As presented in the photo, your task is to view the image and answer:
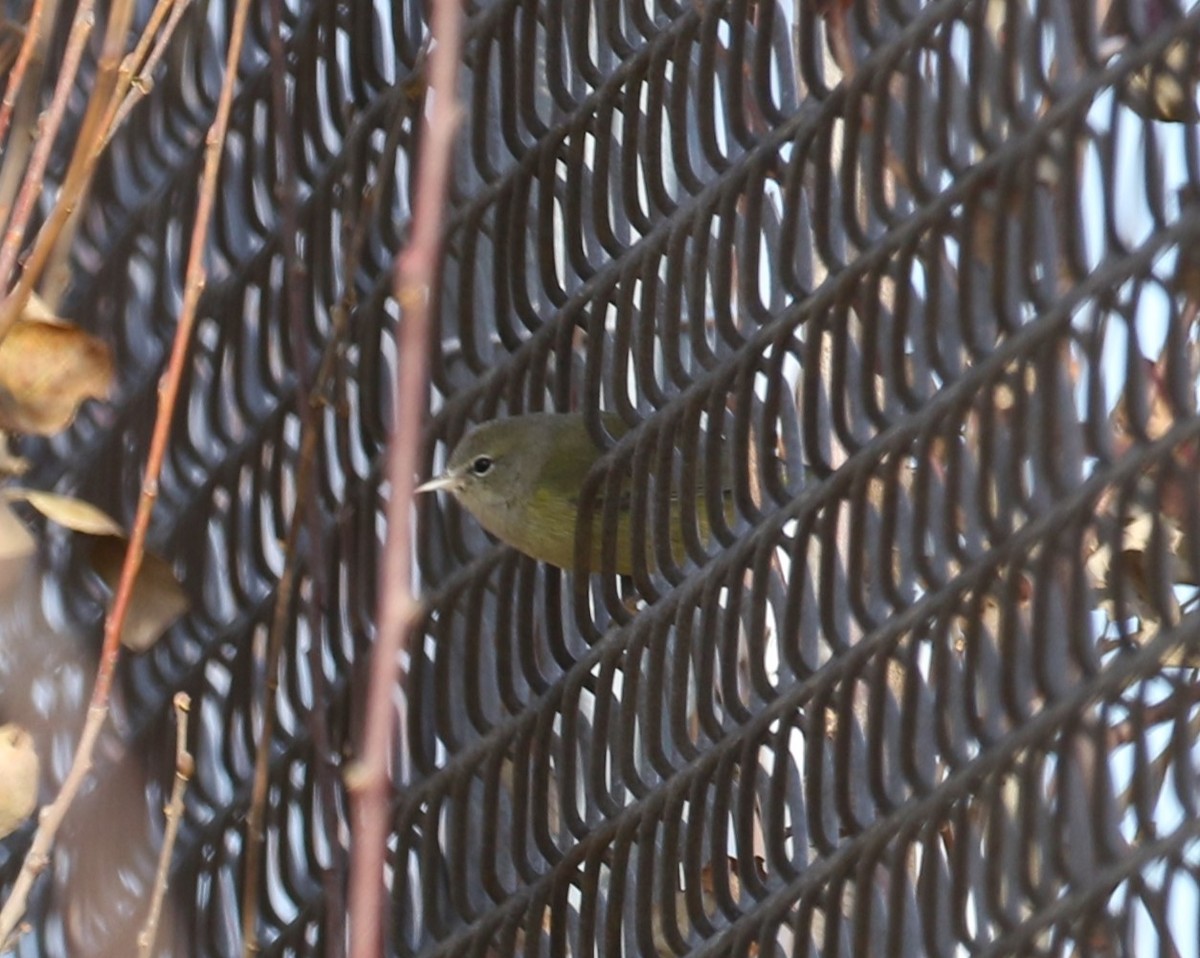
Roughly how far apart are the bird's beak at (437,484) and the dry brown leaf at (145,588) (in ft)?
2.21

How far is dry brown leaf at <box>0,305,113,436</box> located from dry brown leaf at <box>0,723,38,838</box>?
30cm

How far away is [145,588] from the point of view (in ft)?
7.79

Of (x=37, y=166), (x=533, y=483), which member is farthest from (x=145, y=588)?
(x=533, y=483)

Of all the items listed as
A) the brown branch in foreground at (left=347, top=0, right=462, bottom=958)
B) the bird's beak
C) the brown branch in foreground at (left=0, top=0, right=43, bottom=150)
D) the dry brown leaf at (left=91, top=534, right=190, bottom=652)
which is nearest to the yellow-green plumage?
the bird's beak

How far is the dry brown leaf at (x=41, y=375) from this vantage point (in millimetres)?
2174

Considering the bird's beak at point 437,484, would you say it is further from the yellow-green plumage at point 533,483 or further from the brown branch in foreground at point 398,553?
the brown branch in foreground at point 398,553

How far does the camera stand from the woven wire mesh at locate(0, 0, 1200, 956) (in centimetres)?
205

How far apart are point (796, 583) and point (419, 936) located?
805mm

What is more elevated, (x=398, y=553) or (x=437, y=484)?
(x=437, y=484)

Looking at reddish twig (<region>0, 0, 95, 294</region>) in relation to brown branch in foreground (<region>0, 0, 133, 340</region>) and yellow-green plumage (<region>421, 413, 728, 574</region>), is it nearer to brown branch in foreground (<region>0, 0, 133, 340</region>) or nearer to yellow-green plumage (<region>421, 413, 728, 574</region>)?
brown branch in foreground (<region>0, 0, 133, 340</region>)

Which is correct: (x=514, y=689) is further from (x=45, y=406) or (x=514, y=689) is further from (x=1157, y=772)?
(x=1157, y=772)

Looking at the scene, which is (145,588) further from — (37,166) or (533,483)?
(533,483)

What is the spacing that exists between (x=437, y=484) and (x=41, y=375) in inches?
37.4

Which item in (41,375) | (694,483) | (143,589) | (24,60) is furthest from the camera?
(694,483)
